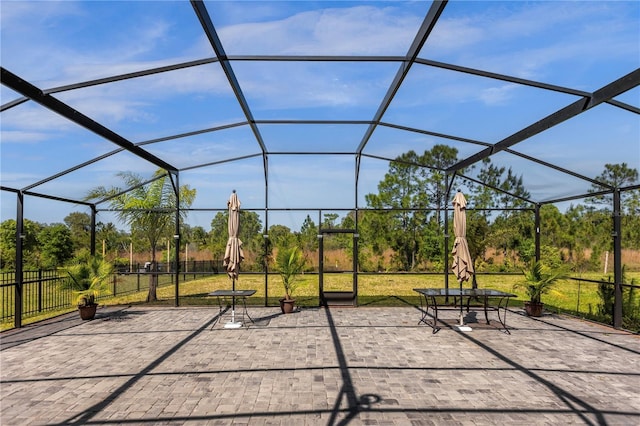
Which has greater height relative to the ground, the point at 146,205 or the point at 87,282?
the point at 146,205

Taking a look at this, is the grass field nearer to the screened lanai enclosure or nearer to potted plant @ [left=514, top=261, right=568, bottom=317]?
potted plant @ [left=514, top=261, right=568, bottom=317]

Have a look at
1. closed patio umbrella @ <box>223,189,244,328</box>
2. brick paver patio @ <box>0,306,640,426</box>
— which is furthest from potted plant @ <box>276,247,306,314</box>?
brick paver patio @ <box>0,306,640,426</box>

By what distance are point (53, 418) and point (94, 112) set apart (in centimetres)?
435

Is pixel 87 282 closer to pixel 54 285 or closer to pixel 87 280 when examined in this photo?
pixel 87 280

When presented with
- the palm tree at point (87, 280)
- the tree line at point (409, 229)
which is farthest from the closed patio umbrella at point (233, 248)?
the tree line at point (409, 229)

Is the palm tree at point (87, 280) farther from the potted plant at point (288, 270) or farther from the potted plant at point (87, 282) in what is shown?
the potted plant at point (288, 270)

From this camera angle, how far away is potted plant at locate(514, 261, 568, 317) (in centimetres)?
879

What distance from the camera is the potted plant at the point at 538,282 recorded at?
8.79 metres

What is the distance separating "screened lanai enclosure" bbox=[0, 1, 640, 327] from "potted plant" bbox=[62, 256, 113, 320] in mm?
1109

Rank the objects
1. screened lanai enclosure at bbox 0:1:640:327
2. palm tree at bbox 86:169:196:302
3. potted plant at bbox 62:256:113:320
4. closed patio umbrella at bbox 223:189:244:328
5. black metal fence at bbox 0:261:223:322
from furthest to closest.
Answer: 1. palm tree at bbox 86:169:196:302
2. black metal fence at bbox 0:261:223:322
3. potted plant at bbox 62:256:113:320
4. closed patio umbrella at bbox 223:189:244:328
5. screened lanai enclosure at bbox 0:1:640:327

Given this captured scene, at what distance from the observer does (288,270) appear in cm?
941

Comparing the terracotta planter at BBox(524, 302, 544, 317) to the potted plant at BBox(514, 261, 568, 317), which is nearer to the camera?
the potted plant at BBox(514, 261, 568, 317)

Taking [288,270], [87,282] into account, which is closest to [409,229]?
[288,270]

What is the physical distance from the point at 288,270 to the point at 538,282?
560cm
